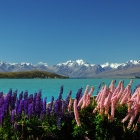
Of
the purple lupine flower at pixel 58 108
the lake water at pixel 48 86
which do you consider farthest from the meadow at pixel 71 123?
the lake water at pixel 48 86

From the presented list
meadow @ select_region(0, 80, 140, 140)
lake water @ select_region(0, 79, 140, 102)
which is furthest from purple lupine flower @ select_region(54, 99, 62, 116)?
lake water @ select_region(0, 79, 140, 102)

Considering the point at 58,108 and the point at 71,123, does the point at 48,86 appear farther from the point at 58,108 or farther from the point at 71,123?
the point at 71,123

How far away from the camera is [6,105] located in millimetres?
5438

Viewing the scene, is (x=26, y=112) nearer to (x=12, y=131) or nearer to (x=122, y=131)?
(x=12, y=131)

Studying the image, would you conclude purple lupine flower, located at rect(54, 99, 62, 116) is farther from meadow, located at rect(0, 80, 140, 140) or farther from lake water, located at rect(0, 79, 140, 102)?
lake water, located at rect(0, 79, 140, 102)

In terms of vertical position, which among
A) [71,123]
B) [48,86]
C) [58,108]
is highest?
[58,108]

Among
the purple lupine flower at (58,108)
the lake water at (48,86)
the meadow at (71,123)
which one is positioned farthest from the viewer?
the lake water at (48,86)

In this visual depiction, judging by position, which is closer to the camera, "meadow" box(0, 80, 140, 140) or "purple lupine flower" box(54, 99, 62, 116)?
"meadow" box(0, 80, 140, 140)

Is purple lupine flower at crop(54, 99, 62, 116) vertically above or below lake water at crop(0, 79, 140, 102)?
above

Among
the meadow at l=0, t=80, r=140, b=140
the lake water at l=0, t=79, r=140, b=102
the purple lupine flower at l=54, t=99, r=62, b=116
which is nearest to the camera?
the meadow at l=0, t=80, r=140, b=140

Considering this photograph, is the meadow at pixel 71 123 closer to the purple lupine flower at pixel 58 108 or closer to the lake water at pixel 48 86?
the purple lupine flower at pixel 58 108

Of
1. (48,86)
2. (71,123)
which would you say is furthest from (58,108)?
(48,86)

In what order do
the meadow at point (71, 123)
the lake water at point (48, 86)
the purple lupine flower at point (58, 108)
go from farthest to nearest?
1. the lake water at point (48, 86)
2. the purple lupine flower at point (58, 108)
3. the meadow at point (71, 123)

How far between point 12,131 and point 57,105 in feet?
4.54
